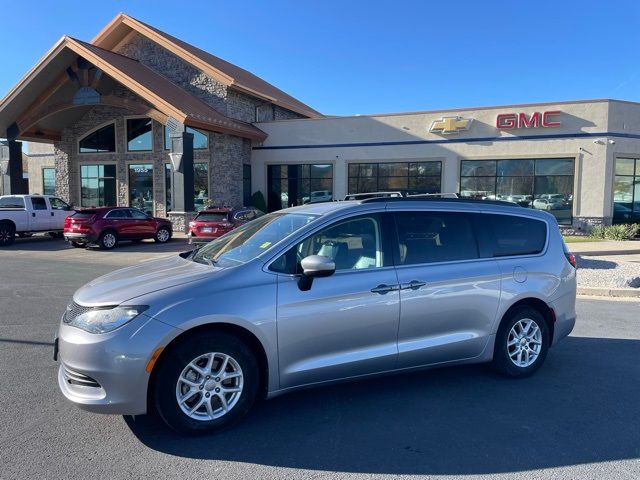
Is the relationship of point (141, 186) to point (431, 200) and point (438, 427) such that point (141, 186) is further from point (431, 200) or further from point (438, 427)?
point (438, 427)

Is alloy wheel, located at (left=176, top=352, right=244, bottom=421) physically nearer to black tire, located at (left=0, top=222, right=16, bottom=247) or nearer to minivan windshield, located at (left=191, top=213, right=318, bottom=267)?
minivan windshield, located at (left=191, top=213, right=318, bottom=267)

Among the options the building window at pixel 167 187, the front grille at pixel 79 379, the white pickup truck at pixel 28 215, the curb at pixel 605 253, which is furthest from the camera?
the building window at pixel 167 187

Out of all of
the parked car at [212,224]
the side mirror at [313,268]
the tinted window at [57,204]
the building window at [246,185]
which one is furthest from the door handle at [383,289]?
the building window at [246,185]

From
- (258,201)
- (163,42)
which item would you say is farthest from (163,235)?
(163,42)

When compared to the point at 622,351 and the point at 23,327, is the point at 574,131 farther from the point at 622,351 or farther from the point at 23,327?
the point at 23,327

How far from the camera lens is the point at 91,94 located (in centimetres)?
2155

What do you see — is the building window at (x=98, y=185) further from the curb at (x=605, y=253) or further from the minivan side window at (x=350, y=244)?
the minivan side window at (x=350, y=244)

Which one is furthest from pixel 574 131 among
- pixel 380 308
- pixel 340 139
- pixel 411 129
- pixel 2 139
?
pixel 2 139

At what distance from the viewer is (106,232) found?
56.0 ft

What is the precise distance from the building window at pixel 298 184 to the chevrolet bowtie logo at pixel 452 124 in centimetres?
559

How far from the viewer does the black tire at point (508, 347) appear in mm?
4762

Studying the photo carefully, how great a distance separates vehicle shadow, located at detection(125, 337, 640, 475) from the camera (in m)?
3.35

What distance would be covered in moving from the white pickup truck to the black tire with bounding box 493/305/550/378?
1847cm

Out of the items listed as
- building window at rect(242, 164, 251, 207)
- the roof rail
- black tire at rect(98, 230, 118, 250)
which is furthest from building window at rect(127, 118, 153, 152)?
the roof rail
